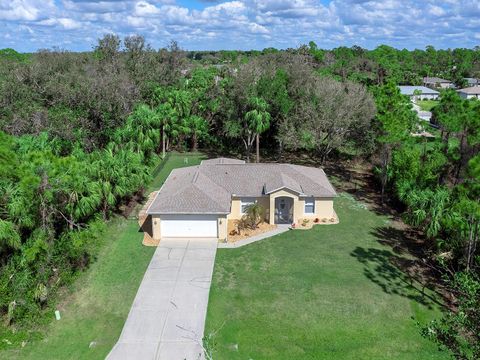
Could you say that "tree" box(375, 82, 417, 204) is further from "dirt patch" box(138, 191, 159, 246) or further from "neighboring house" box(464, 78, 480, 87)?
"neighboring house" box(464, 78, 480, 87)

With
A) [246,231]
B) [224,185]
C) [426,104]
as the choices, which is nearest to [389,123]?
[224,185]

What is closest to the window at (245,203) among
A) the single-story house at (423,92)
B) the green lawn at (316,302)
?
the green lawn at (316,302)

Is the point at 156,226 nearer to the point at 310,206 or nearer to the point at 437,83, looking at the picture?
the point at 310,206

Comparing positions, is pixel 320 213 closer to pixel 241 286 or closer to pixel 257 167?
pixel 257 167

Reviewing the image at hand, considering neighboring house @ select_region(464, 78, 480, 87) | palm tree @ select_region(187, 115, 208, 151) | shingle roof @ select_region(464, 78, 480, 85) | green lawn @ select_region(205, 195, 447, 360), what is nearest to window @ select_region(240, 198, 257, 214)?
green lawn @ select_region(205, 195, 447, 360)

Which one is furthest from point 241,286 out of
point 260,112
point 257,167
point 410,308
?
point 260,112
